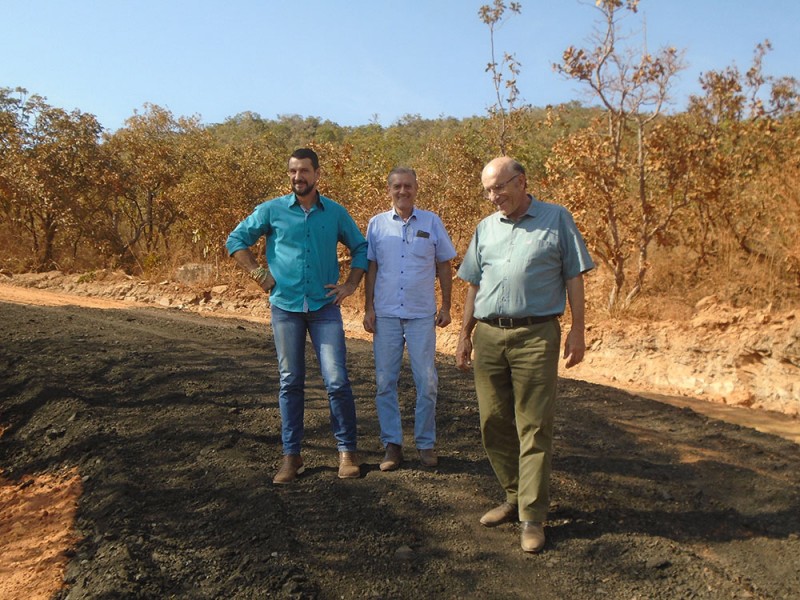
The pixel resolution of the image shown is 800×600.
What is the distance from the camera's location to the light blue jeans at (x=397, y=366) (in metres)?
4.38

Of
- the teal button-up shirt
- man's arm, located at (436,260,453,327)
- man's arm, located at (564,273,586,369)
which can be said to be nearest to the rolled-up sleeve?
the teal button-up shirt

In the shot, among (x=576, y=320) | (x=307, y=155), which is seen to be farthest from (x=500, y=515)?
(x=307, y=155)

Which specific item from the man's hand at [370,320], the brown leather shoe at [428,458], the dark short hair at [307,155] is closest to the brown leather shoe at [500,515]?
the brown leather shoe at [428,458]

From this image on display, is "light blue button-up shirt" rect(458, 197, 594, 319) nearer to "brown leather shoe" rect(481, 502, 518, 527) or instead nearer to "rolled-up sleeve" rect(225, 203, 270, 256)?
"brown leather shoe" rect(481, 502, 518, 527)

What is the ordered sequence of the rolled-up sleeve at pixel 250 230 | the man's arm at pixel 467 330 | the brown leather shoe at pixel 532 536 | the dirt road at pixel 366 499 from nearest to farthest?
1. the dirt road at pixel 366 499
2. the brown leather shoe at pixel 532 536
3. the man's arm at pixel 467 330
4. the rolled-up sleeve at pixel 250 230

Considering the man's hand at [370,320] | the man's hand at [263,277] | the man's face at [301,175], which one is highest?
the man's face at [301,175]

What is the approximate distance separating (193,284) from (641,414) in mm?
11359

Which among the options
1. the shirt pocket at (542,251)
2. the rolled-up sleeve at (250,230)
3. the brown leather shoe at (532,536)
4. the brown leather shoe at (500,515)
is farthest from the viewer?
the rolled-up sleeve at (250,230)

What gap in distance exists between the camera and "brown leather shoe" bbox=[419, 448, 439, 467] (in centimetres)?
445

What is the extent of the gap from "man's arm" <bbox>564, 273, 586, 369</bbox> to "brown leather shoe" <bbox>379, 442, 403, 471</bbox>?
1.35 metres

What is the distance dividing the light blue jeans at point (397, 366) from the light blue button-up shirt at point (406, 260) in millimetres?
77

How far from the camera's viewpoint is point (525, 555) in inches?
134

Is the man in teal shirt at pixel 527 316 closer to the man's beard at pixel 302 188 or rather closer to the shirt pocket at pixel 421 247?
the shirt pocket at pixel 421 247

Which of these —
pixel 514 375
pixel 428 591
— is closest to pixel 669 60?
pixel 514 375
